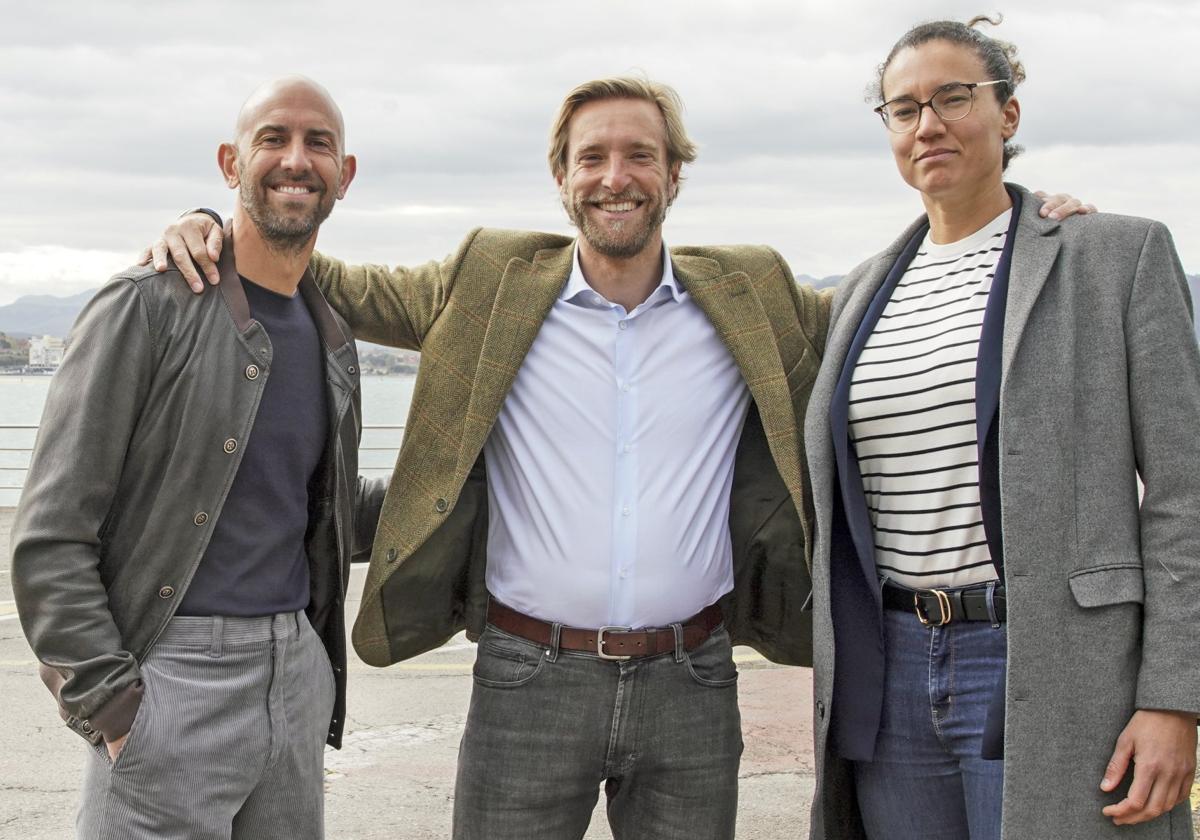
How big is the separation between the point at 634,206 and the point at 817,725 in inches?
63.2

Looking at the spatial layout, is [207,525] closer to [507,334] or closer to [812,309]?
[507,334]

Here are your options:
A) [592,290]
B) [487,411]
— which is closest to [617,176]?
[592,290]

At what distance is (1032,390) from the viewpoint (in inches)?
117

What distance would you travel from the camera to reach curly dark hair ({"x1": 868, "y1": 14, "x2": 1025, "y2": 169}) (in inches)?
130

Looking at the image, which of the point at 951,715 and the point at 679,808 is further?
the point at 679,808

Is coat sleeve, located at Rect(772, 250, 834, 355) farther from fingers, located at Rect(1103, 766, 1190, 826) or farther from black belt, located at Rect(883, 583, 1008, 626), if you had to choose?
fingers, located at Rect(1103, 766, 1190, 826)

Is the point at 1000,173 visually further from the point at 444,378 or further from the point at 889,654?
the point at 444,378

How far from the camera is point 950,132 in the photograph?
3.26 meters

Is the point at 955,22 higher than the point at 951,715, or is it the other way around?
the point at 955,22

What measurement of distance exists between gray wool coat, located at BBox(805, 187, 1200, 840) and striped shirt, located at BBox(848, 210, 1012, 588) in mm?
136

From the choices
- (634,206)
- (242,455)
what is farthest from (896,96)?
(242,455)

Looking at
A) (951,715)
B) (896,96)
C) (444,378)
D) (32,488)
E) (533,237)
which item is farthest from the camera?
(533,237)

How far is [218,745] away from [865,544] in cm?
173

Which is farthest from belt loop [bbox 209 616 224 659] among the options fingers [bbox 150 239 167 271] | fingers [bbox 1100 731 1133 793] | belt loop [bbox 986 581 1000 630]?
fingers [bbox 1100 731 1133 793]
